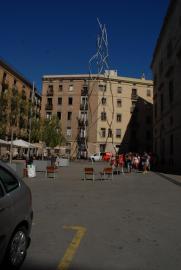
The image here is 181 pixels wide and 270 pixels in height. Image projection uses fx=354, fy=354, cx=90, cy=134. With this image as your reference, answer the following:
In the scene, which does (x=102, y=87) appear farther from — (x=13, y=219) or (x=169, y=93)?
(x=13, y=219)

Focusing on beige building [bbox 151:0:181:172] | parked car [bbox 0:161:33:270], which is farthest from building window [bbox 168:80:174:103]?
parked car [bbox 0:161:33:270]

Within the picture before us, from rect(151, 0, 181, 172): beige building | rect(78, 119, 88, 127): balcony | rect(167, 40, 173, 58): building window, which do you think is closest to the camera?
rect(151, 0, 181, 172): beige building

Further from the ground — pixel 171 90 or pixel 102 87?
pixel 102 87

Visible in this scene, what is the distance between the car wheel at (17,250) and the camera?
4.43 metres

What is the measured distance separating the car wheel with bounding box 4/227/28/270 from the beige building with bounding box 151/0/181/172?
90.7 feet

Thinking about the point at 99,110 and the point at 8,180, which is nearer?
the point at 8,180

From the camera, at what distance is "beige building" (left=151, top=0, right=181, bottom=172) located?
3400cm

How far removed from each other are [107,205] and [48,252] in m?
5.18

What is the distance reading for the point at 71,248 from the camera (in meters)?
5.73

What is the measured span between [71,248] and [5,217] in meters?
1.88

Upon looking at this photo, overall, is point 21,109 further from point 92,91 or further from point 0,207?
point 92,91

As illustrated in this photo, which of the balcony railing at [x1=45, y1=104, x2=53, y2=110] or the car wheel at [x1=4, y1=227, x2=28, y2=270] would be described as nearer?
the car wheel at [x1=4, y1=227, x2=28, y2=270]

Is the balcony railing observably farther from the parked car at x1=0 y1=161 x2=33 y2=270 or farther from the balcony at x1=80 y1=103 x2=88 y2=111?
the parked car at x1=0 y1=161 x2=33 y2=270

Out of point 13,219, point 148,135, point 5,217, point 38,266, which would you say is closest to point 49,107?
point 148,135
